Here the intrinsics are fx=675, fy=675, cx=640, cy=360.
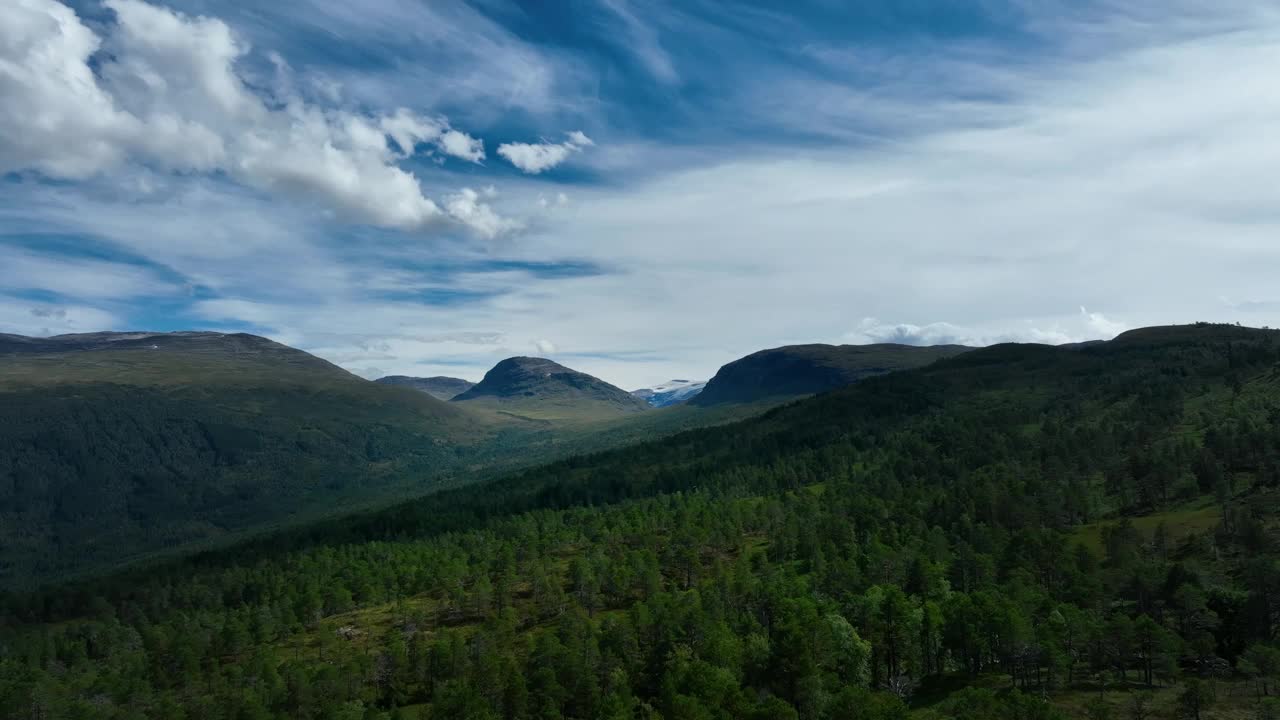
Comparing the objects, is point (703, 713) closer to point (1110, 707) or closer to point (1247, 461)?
point (1110, 707)

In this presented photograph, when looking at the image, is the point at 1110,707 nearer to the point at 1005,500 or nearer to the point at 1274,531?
the point at 1274,531

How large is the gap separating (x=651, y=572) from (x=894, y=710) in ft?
302

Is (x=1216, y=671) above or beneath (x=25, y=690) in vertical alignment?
above

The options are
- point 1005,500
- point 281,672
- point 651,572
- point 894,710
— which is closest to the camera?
point 894,710

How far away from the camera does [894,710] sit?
72875mm

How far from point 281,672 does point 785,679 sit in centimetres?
9374

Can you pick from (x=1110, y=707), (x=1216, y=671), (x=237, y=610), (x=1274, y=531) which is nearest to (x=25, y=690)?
(x=237, y=610)

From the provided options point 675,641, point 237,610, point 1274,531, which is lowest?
point 237,610

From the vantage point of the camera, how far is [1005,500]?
18612 centimetres

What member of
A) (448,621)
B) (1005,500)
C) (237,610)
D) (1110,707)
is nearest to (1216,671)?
(1110,707)

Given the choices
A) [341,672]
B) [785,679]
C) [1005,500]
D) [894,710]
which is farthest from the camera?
[1005,500]

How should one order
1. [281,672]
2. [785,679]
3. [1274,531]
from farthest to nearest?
1. [1274,531]
2. [281,672]
3. [785,679]

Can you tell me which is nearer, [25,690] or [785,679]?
[785,679]

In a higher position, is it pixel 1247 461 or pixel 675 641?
pixel 1247 461
